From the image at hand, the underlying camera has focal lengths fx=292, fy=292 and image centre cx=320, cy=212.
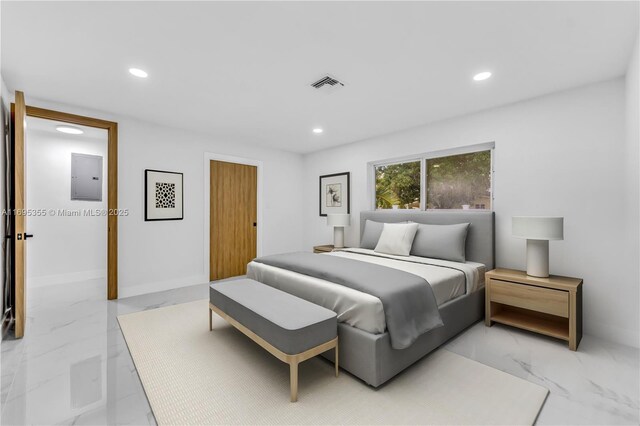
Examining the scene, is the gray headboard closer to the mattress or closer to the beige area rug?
the mattress

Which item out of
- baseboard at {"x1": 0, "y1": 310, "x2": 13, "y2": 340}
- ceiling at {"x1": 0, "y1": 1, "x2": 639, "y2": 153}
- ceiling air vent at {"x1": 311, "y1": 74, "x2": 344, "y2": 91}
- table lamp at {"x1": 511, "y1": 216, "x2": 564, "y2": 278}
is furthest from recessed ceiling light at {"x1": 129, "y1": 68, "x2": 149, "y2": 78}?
table lamp at {"x1": 511, "y1": 216, "x2": 564, "y2": 278}

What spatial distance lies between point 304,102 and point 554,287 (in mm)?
2981

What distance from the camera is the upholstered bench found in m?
1.81

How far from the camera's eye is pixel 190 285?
14.6 ft

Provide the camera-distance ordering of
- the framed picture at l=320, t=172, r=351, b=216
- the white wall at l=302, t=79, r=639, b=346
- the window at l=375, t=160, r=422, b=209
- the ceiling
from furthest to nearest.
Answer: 1. the framed picture at l=320, t=172, r=351, b=216
2. the window at l=375, t=160, r=422, b=209
3. the white wall at l=302, t=79, r=639, b=346
4. the ceiling

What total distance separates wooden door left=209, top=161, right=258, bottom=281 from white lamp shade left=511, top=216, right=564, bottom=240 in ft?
13.3

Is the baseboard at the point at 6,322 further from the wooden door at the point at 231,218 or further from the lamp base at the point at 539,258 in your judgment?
the lamp base at the point at 539,258

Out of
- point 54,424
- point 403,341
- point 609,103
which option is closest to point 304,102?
point 403,341

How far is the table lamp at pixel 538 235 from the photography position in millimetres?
2553

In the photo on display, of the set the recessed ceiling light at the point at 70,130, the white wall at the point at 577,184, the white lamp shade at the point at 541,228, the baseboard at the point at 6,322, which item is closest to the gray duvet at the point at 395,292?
the white lamp shade at the point at 541,228

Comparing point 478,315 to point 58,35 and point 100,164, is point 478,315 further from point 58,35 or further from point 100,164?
point 100,164

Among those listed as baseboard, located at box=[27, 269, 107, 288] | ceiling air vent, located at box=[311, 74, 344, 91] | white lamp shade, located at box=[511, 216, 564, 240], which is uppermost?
ceiling air vent, located at box=[311, 74, 344, 91]

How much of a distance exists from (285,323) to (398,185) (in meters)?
3.24

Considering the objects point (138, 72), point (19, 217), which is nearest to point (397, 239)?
point (138, 72)
